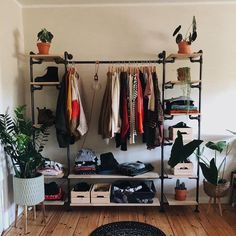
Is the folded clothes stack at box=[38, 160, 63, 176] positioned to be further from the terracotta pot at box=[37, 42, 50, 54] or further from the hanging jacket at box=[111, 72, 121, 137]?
the terracotta pot at box=[37, 42, 50, 54]

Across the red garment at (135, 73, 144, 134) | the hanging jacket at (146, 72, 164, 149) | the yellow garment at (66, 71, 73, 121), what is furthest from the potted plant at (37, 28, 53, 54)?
the hanging jacket at (146, 72, 164, 149)

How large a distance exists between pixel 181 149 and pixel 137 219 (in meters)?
0.92

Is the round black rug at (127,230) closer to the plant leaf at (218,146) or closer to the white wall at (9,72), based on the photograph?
the white wall at (9,72)

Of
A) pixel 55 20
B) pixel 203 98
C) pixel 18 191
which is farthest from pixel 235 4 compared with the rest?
pixel 18 191

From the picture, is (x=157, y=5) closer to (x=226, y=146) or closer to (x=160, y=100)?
(x=160, y=100)

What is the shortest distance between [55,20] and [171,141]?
2068 mm

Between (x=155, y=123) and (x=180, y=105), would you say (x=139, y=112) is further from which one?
(x=180, y=105)

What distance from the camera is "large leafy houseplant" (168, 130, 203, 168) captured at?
3025 millimetres

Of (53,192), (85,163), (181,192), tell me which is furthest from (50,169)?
(181,192)

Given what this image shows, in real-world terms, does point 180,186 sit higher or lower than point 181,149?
lower

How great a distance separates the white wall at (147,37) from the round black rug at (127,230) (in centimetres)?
140

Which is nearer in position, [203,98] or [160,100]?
[160,100]

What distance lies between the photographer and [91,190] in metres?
3.18

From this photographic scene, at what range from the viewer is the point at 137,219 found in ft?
9.93
